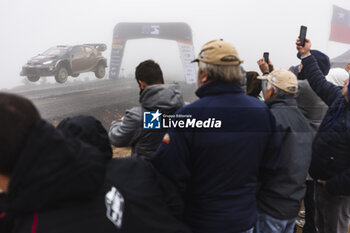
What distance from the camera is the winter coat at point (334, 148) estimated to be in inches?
58.1

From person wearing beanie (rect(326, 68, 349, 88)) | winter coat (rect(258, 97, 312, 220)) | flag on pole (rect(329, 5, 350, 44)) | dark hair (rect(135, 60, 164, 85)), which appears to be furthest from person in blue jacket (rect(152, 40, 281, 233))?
flag on pole (rect(329, 5, 350, 44))

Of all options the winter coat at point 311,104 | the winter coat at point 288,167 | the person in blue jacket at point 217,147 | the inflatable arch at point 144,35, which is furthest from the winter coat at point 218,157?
the inflatable arch at point 144,35

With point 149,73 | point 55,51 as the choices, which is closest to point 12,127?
point 149,73

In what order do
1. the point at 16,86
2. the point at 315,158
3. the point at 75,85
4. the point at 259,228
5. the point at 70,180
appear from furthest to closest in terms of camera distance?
1. the point at 75,85
2. the point at 16,86
3. the point at 315,158
4. the point at 259,228
5. the point at 70,180

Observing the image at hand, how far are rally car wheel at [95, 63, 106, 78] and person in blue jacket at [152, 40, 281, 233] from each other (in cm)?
284

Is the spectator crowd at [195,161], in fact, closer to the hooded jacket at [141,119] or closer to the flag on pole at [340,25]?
the hooded jacket at [141,119]

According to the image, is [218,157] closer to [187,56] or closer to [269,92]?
[269,92]

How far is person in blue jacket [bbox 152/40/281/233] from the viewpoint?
3.39 feet

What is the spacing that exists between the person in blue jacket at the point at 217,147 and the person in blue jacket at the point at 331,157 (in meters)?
0.70

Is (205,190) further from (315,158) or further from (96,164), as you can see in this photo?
(315,158)

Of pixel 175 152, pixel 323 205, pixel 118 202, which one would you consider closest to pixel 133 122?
pixel 175 152

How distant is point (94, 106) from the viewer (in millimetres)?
3480

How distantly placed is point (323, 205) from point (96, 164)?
1833mm

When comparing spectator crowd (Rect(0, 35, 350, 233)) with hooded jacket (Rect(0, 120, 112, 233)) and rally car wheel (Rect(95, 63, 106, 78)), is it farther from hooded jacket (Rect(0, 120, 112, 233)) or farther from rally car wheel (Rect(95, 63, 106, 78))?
rally car wheel (Rect(95, 63, 106, 78))
